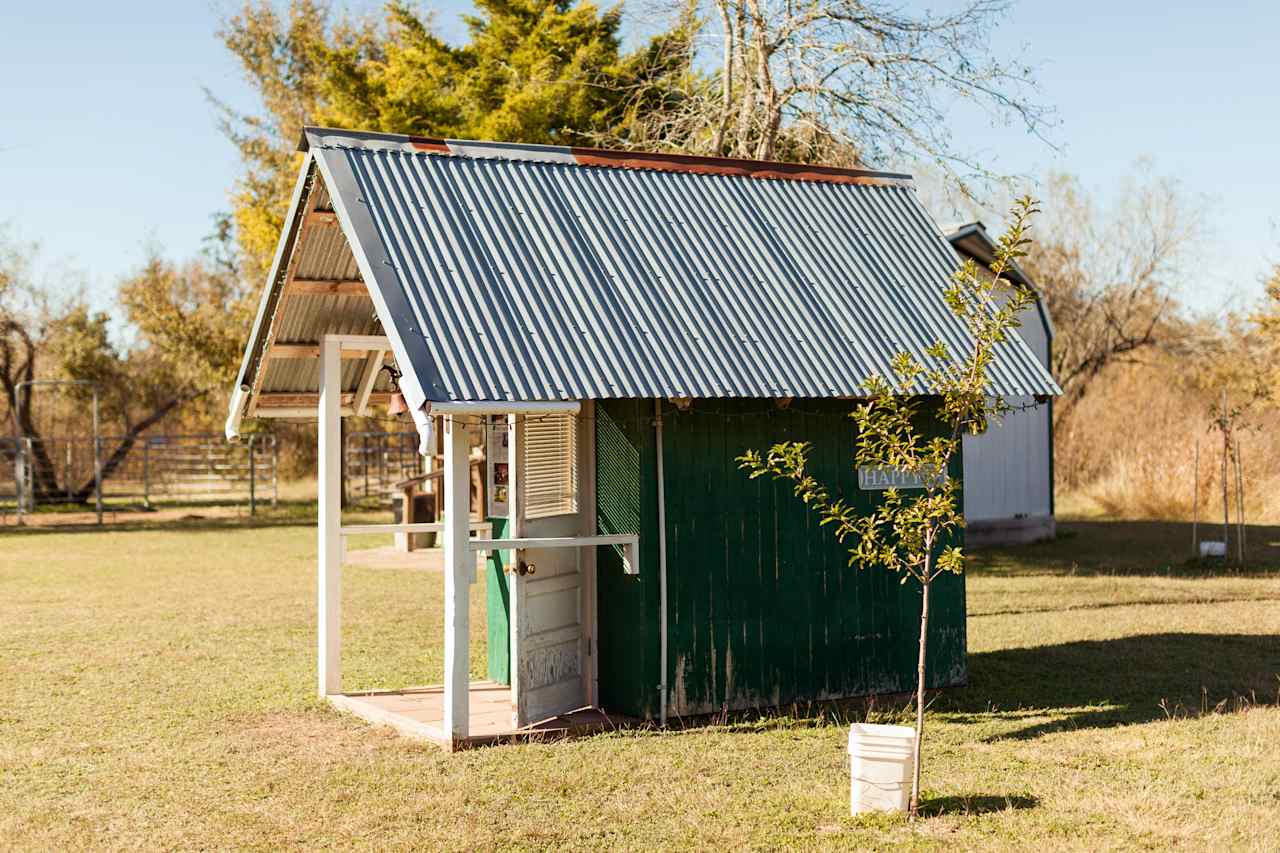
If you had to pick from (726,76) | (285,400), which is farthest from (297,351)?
(726,76)

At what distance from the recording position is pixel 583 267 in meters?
9.76

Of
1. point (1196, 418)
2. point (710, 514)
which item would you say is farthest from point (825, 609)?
point (1196, 418)

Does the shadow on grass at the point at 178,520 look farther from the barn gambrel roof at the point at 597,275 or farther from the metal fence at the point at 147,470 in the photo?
the barn gambrel roof at the point at 597,275

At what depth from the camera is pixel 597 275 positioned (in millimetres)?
9742

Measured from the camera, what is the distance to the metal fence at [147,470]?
111 ft

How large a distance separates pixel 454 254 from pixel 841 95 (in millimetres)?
9400

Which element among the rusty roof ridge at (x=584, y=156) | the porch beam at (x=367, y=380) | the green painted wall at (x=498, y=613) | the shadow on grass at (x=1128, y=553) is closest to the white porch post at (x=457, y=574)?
the green painted wall at (x=498, y=613)

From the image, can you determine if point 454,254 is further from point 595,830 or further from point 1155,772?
point 1155,772

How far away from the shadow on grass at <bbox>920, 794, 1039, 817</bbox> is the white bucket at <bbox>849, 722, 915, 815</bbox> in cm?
21

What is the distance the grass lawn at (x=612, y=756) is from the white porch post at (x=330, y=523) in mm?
323

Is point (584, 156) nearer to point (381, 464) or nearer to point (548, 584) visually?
point (548, 584)

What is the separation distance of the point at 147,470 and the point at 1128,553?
22257mm

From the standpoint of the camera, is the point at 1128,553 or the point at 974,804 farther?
the point at 1128,553

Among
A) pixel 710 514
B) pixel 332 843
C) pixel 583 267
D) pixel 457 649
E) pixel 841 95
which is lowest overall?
pixel 332 843
